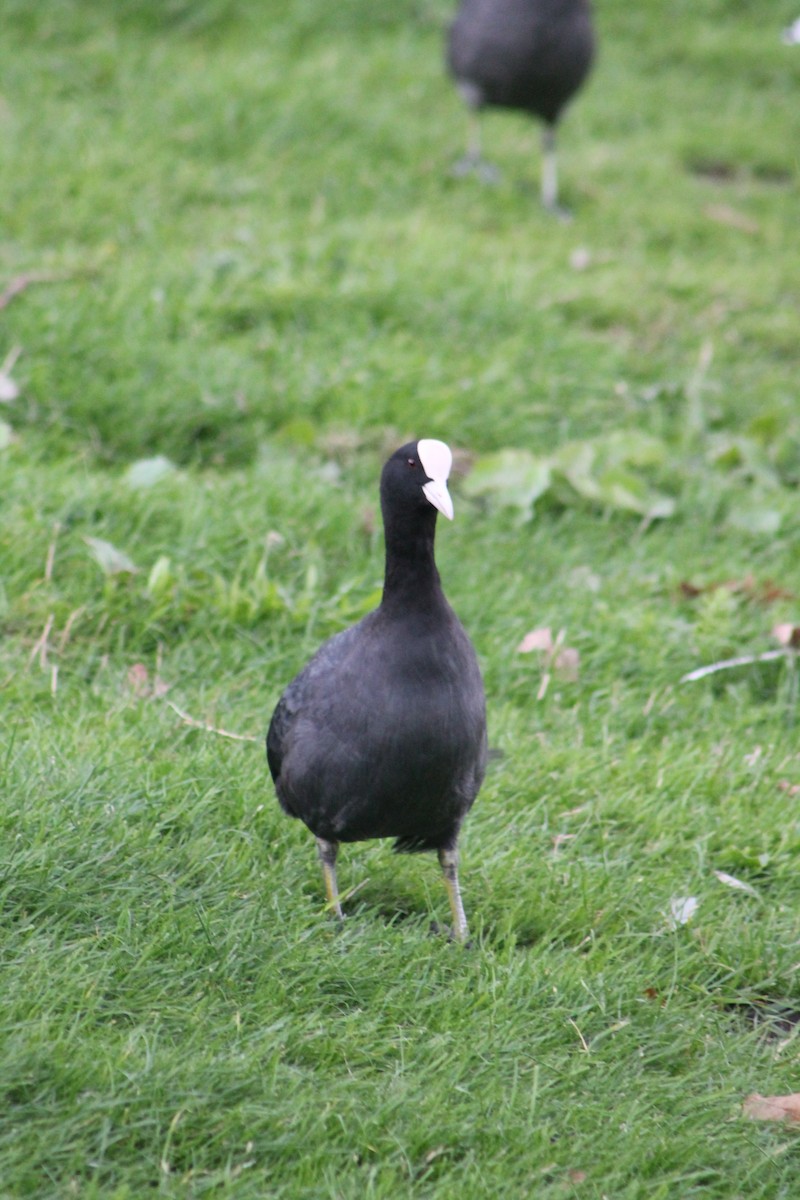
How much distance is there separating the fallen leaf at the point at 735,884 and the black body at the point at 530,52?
5.22 m

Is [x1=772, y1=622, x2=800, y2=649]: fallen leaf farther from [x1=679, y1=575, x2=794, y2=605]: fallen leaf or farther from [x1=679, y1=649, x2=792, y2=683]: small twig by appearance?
[x1=679, y1=575, x2=794, y2=605]: fallen leaf

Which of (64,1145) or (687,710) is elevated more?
(64,1145)

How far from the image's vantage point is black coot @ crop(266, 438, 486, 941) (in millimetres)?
2756

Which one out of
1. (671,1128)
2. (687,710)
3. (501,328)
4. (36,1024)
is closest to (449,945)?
(671,1128)

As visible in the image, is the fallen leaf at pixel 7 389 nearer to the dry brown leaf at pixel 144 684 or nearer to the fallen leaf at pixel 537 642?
the dry brown leaf at pixel 144 684

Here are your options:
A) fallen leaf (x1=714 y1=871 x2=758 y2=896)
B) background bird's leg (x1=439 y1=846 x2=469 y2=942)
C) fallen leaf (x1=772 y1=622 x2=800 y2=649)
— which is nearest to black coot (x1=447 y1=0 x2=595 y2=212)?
fallen leaf (x1=772 y1=622 x2=800 y2=649)

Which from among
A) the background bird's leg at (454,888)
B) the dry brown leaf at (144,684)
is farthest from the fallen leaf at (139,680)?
the background bird's leg at (454,888)

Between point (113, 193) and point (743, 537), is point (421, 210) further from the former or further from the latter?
point (743, 537)

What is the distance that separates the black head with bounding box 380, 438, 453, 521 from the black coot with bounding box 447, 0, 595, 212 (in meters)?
4.79

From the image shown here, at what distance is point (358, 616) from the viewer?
13.4 feet

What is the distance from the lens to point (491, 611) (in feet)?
13.8

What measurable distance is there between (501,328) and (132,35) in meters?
3.22

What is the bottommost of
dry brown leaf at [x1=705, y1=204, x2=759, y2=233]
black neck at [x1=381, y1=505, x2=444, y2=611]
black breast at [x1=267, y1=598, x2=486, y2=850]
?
dry brown leaf at [x1=705, y1=204, x2=759, y2=233]

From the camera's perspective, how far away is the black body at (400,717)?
2.76 m
